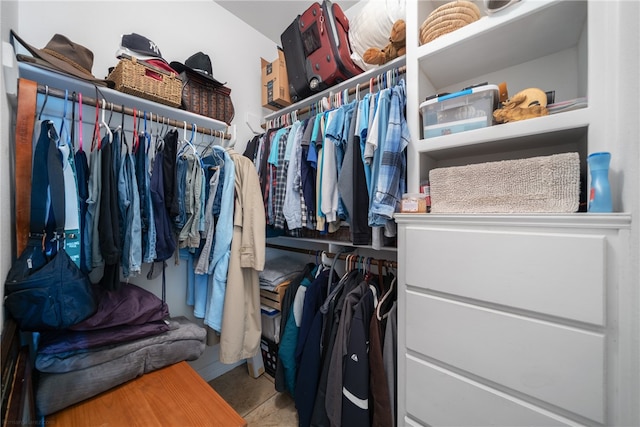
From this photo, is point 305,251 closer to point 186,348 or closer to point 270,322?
point 270,322

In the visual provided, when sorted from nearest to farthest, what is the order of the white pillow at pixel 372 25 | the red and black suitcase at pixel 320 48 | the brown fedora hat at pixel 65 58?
the brown fedora hat at pixel 65 58
the white pillow at pixel 372 25
the red and black suitcase at pixel 320 48

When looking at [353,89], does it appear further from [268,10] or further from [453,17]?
[268,10]

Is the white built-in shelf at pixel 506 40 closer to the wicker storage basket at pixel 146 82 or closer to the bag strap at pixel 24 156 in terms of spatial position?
the wicker storage basket at pixel 146 82

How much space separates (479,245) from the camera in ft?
2.41

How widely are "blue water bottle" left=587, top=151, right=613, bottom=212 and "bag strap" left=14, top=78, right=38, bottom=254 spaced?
5.92ft

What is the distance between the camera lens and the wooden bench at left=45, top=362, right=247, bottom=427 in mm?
776

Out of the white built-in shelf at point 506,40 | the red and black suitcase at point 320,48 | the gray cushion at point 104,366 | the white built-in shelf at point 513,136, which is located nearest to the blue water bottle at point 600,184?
the white built-in shelf at point 513,136

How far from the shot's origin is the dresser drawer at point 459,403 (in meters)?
0.67

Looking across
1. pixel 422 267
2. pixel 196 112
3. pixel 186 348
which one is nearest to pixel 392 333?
pixel 422 267

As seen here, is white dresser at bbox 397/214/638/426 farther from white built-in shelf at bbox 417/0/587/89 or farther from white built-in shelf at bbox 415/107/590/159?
white built-in shelf at bbox 417/0/587/89

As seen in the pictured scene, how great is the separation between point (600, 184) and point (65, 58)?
2042 millimetres

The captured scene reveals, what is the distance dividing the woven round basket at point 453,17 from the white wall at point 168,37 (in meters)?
1.49

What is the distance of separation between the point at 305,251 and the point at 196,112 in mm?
1184

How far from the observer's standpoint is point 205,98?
1.47 m
